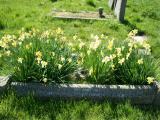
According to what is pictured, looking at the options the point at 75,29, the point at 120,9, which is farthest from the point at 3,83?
the point at 120,9

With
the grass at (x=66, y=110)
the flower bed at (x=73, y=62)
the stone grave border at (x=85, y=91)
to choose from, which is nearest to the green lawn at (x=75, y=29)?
the grass at (x=66, y=110)

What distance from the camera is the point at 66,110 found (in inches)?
223

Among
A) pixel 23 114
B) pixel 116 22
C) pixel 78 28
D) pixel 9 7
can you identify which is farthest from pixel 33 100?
pixel 9 7

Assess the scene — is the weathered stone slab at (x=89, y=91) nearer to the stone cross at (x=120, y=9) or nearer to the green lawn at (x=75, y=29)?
the green lawn at (x=75, y=29)

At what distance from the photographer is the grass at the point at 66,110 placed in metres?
5.53

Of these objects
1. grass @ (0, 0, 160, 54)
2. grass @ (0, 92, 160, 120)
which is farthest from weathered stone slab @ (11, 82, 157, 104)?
grass @ (0, 0, 160, 54)

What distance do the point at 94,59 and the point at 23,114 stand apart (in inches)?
61.9

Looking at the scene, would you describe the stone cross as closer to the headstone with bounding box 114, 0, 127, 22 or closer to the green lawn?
the headstone with bounding box 114, 0, 127, 22

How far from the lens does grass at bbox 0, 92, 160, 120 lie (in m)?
5.53

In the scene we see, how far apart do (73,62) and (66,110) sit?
3.14 ft

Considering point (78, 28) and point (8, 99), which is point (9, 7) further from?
point (8, 99)

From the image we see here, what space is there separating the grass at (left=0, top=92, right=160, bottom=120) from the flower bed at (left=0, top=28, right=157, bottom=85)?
1.31ft

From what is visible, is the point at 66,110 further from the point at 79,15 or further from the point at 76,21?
the point at 79,15

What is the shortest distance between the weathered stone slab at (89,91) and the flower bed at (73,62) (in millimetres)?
140
